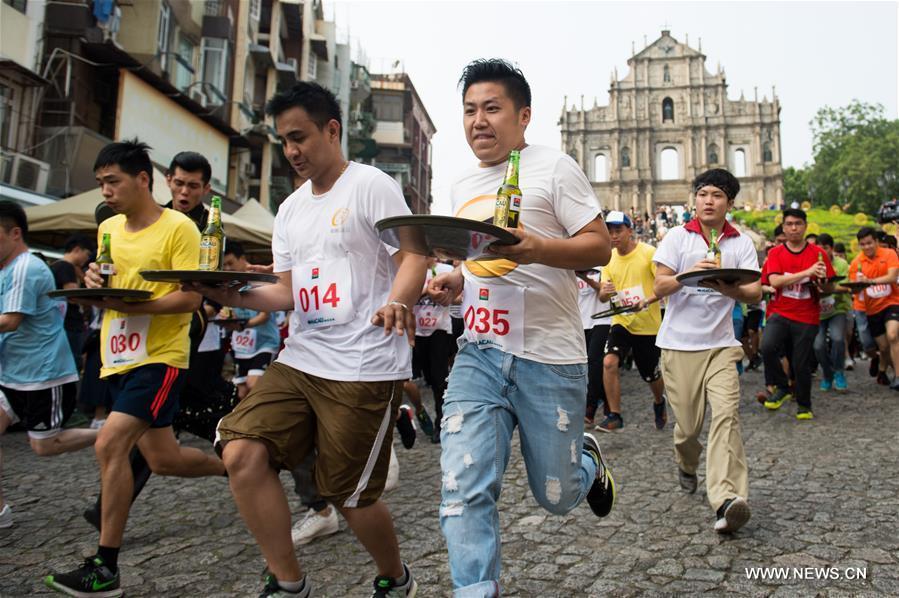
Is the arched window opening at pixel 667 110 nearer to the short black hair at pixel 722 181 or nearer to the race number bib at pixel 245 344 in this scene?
the race number bib at pixel 245 344

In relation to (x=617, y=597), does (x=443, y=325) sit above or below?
above

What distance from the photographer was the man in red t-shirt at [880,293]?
29.3ft

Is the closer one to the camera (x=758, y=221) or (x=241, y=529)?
(x=241, y=529)

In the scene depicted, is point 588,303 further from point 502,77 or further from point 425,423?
point 502,77

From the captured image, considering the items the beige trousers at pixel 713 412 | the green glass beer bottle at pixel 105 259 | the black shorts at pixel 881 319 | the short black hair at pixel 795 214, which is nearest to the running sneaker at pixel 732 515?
the beige trousers at pixel 713 412

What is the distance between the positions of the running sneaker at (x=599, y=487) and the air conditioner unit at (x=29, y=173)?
14090mm

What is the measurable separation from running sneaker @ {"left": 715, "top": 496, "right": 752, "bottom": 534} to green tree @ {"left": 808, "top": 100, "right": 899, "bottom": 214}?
6497 centimetres

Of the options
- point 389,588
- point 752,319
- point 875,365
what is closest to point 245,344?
point 389,588

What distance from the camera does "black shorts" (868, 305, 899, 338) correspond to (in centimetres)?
903

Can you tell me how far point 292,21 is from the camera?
33.5 metres

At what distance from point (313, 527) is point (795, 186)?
98.8m

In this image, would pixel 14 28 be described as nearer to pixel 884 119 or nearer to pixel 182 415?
pixel 182 415

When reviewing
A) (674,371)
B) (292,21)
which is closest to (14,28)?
(674,371)

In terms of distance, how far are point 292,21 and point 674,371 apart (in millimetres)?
33271
